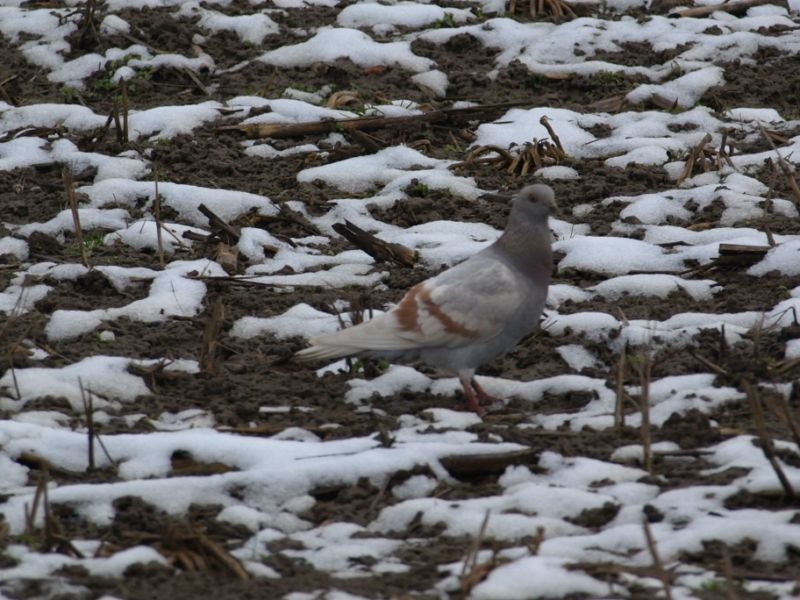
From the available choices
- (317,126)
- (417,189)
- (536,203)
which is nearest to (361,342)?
(536,203)

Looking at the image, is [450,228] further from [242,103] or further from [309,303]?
[242,103]

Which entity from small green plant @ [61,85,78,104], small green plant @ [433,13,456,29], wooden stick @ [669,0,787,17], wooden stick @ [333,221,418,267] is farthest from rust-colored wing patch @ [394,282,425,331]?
wooden stick @ [669,0,787,17]

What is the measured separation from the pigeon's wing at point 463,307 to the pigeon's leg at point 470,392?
124 mm

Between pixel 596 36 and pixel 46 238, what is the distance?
4.29 meters

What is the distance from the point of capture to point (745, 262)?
19.3 feet

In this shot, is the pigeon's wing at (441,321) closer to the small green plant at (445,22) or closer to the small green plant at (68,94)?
the small green plant at (68,94)

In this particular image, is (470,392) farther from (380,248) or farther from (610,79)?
(610,79)

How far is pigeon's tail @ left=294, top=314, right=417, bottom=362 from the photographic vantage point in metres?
4.84

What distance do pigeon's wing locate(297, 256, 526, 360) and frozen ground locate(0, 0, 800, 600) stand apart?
25cm

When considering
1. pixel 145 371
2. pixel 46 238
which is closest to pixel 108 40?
pixel 46 238

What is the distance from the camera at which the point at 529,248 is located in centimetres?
511

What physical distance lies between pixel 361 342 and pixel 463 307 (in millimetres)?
Result: 448

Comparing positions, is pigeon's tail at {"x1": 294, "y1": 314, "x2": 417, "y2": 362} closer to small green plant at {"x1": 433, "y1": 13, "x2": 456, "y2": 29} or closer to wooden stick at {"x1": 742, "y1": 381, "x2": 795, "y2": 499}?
wooden stick at {"x1": 742, "y1": 381, "x2": 795, "y2": 499}

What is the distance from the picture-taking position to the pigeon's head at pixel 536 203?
5141 millimetres
